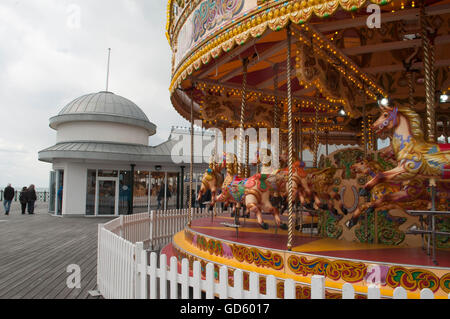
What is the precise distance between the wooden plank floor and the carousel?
1.84m

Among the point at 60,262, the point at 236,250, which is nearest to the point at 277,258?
the point at 236,250

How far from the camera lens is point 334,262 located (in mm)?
3625

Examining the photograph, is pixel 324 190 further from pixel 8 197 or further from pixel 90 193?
pixel 8 197

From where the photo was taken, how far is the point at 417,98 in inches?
318

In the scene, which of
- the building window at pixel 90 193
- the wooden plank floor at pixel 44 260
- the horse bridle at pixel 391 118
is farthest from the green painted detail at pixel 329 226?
the building window at pixel 90 193

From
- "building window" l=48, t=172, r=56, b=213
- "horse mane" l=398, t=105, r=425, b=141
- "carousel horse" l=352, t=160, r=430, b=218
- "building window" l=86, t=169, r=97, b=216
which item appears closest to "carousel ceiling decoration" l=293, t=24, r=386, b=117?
"horse mane" l=398, t=105, r=425, b=141

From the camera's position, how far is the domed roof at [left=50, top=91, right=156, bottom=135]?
1788cm

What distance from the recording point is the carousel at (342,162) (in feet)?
11.8

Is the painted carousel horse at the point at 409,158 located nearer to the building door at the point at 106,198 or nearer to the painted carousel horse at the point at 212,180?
the painted carousel horse at the point at 212,180

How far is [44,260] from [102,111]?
1357cm

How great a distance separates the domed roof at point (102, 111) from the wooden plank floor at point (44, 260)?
768 cm

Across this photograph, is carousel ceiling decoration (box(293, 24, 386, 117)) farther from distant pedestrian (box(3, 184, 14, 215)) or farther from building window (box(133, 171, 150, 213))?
distant pedestrian (box(3, 184, 14, 215))

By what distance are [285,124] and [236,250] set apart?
6903 millimetres

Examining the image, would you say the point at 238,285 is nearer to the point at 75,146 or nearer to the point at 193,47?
the point at 193,47
